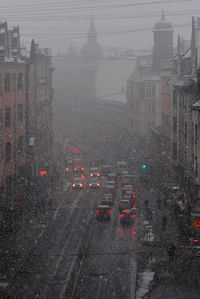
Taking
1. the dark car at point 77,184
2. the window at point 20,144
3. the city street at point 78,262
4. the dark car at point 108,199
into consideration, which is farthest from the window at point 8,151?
the dark car at point 77,184

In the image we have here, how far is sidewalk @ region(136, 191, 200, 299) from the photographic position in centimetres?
2541

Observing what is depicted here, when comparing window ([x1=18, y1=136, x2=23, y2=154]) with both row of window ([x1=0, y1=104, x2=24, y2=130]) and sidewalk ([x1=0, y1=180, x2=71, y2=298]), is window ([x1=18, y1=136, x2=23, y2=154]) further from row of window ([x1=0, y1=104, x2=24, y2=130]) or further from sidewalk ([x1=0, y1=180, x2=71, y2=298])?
sidewalk ([x1=0, y1=180, x2=71, y2=298])

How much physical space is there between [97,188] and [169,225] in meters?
19.7

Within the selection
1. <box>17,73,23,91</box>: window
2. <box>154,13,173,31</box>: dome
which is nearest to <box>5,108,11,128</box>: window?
<box>17,73,23,91</box>: window

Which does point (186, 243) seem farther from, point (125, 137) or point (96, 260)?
point (125, 137)

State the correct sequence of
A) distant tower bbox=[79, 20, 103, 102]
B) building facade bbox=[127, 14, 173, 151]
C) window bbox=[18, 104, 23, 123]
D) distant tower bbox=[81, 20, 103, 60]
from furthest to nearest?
distant tower bbox=[81, 20, 103, 60], distant tower bbox=[79, 20, 103, 102], building facade bbox=[127, 14, 173, 151], window bbox=[18, 104, 23, 123]

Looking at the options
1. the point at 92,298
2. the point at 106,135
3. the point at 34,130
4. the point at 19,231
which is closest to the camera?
the point at 92,298

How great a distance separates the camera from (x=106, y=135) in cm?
12069

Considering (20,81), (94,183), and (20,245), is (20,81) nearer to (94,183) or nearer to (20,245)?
(94,183)

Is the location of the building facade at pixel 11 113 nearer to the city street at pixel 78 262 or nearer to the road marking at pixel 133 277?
the city street at pixel 78 262

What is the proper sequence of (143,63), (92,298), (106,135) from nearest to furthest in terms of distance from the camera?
(92,298)
(143,63)
(106,135)

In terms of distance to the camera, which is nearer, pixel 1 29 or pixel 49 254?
pixel 49 254

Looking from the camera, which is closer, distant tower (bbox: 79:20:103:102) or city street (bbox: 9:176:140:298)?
city street (bbox: 9:176:140:298)

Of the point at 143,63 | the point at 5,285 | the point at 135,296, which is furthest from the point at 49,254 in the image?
→ the point at 143,63
